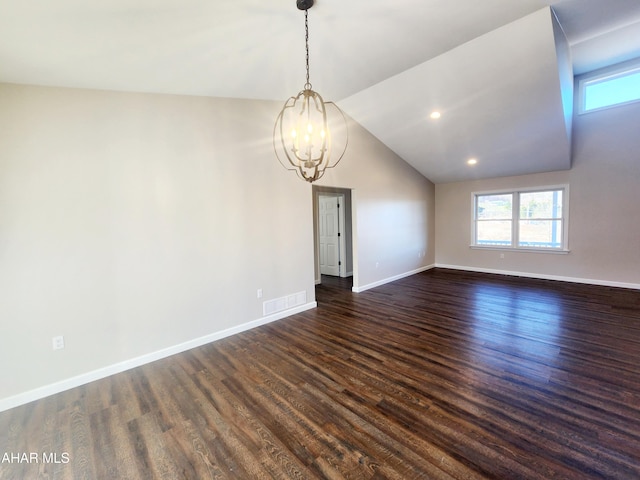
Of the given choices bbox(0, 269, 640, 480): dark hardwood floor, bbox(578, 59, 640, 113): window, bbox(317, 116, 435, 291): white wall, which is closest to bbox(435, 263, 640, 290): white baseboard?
bbox(317, 116, 435, 291): white wall

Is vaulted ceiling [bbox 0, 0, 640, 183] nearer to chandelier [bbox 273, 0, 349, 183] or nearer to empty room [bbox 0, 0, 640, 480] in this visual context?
empty room [bbox 0, 0, 640, 480]

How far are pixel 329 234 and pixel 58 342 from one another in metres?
5.29

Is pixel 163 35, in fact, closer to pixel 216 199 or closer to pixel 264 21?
pixel 264 21

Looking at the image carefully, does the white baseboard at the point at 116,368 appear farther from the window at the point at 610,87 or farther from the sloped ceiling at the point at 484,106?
the window at the point at 610,87

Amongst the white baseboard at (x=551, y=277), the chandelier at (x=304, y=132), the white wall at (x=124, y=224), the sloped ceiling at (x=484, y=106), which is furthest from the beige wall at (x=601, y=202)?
the white wall at (x=124, y=224)

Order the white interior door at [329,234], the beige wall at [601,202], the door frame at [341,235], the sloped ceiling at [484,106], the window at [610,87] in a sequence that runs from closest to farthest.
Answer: the sloped ceiling at [484,106] < the window at [610,87] < the beige wall at [601,202] < the door frame at [341,235] < the white interior door at [329,234]

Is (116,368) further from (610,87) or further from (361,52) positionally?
(610,87)

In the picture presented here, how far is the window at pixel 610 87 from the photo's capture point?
4793mm

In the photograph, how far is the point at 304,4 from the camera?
2.08 meters

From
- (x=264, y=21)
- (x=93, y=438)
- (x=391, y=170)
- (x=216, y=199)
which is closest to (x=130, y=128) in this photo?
(x=216, y=199)

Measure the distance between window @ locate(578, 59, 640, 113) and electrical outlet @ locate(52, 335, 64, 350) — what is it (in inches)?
338

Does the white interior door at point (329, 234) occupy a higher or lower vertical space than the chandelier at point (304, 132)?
lower

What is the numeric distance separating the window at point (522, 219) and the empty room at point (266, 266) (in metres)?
0.97

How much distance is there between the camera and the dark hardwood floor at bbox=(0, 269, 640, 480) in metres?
1.70
